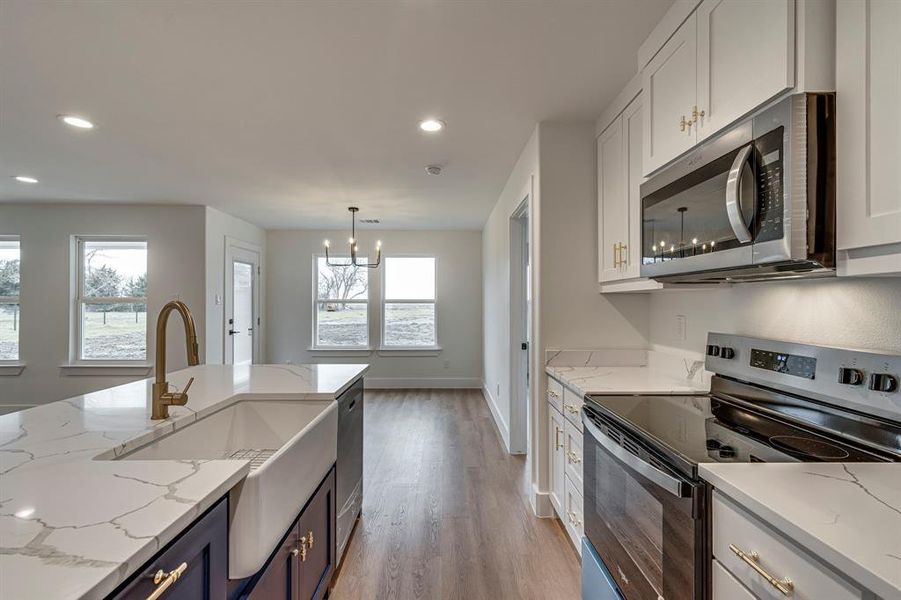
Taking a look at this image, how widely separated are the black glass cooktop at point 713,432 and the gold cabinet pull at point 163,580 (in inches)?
45.6

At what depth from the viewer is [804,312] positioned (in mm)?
1532

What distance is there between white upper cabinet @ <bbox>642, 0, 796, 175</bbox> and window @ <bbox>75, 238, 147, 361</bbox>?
5531 mm

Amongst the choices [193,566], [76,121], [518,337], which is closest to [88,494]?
[193,566]

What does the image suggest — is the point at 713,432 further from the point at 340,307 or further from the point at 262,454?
the point at 340,307

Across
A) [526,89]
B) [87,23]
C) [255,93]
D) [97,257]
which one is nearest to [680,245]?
[526,89]

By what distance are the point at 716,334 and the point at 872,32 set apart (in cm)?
121

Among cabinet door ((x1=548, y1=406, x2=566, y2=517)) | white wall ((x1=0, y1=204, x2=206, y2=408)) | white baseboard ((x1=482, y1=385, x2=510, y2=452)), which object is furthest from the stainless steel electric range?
white wall ((x1=0, y1=204, x2=206, y2=408))

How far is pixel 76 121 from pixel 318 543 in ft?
9.58

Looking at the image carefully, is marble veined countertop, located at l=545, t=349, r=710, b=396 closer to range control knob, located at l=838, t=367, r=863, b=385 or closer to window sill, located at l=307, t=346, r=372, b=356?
range control knob, located at l=838, t=367, r=863, b=385

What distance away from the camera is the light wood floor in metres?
2.00

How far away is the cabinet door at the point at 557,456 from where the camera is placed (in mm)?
2324

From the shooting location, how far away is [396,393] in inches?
243

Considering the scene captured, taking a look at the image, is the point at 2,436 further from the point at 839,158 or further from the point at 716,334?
the point at 716,334

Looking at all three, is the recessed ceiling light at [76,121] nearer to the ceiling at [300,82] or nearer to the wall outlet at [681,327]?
the ceiling at [300,82]
